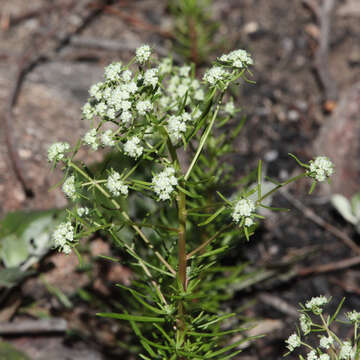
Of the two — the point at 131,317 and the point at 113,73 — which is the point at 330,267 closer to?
the point at 131,317

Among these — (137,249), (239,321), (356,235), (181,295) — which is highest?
(181,295)

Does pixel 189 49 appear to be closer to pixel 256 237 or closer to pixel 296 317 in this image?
pixel 256 237

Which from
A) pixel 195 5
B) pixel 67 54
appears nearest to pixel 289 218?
pixel 195 5

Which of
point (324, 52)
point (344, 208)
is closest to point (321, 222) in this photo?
point (344, 208)

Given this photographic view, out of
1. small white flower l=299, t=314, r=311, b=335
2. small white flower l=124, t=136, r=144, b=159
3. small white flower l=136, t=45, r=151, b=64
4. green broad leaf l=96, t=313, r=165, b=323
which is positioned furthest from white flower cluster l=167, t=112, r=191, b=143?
small white flower l=299, t=314, r=311, b=335

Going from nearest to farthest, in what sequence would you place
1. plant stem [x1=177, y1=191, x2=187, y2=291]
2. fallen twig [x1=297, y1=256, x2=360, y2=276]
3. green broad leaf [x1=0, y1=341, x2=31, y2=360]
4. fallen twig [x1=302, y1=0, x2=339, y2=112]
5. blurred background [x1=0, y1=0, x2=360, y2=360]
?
plant stem [x1=177, y1=191, x2=187, y2=291]
green broad leaf [x1=0, y1=341, x2=31, y2=360]
blurred background [x1=0, y1=0, x2=360, y2=360]
fallen twig [x1=297, y1=256, x2=360, y2=276]
fallen twig [x1=302, y1=0, x2=339, y2=112]

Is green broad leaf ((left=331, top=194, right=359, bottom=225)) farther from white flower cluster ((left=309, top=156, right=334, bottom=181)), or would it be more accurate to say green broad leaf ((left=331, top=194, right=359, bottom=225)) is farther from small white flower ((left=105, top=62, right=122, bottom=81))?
small white flower ((left=105, top=62, right=122, bottom=81))
